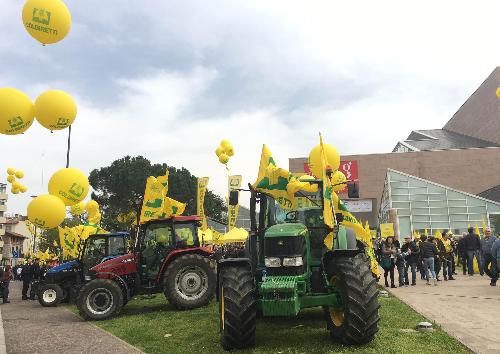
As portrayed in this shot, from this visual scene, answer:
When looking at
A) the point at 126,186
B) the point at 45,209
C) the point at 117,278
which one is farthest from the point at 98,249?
the point at 126,186

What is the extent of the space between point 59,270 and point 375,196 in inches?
1943

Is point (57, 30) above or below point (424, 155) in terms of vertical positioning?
below

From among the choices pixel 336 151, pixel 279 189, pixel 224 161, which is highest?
pixel 224 161

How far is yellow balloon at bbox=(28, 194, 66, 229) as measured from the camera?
10.9 metres

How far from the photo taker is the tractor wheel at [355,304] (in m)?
5.16

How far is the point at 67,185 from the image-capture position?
36.7 feet

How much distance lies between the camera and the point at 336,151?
1191cm

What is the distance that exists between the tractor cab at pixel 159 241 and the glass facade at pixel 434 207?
94.1ft

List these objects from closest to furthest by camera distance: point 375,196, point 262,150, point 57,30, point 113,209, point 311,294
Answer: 1. point 311,294
2. point 262,150
3. point 57,30
4. point 113,209
5. point 375,196

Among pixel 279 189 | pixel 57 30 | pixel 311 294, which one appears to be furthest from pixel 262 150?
pixel 57 30

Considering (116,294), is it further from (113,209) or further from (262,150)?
(113,209)

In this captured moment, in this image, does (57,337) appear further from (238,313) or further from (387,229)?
(387,229)

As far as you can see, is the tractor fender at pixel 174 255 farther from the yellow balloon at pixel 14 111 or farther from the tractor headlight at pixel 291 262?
the tractor headlight at pixel 291 262

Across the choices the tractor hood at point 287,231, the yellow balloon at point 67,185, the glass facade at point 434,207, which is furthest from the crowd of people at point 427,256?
the glass facade at point 434,207
